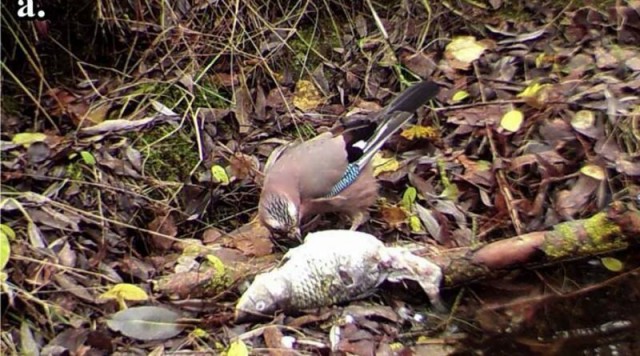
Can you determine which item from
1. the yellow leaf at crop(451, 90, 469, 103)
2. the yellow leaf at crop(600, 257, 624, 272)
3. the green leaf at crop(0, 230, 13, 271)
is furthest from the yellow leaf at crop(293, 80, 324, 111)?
the green leaf at crop(0, 230, 13, 271)

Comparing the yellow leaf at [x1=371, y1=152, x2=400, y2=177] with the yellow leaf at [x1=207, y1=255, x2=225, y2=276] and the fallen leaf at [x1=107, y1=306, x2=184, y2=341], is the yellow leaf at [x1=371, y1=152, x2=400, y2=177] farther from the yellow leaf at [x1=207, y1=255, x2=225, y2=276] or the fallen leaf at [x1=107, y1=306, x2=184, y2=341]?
the fallen leaf at [x1=107, y1=306, x2=184, y2=341]

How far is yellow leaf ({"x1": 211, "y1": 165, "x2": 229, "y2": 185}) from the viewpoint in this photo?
4.04 m

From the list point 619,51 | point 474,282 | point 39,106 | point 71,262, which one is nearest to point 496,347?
point 474,282

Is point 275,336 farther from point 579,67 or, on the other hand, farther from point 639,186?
point 579,67

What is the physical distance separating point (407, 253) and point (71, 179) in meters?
1.22

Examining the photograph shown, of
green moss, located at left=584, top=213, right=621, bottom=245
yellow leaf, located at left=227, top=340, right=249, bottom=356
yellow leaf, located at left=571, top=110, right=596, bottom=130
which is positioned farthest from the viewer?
yellow leaf, located at left=571, top=110, right=596, bottom=130

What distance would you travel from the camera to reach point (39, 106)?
4.21 meters

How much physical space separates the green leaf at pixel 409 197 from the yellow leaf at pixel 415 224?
57mm

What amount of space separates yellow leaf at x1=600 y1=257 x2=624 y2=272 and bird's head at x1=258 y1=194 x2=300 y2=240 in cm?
104

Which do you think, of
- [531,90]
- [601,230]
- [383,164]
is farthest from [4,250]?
[531,90]

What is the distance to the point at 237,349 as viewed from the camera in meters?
3.25

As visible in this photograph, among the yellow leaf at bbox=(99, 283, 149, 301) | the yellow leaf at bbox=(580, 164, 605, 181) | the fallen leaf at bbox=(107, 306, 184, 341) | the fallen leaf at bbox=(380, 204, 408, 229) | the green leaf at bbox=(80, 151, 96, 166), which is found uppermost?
the green leaf at bbox=(80, 151, 96, 166)

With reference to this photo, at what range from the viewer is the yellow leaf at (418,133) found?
4.30 metres

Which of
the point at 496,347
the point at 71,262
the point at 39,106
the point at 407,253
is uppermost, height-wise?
the point at 39,106
